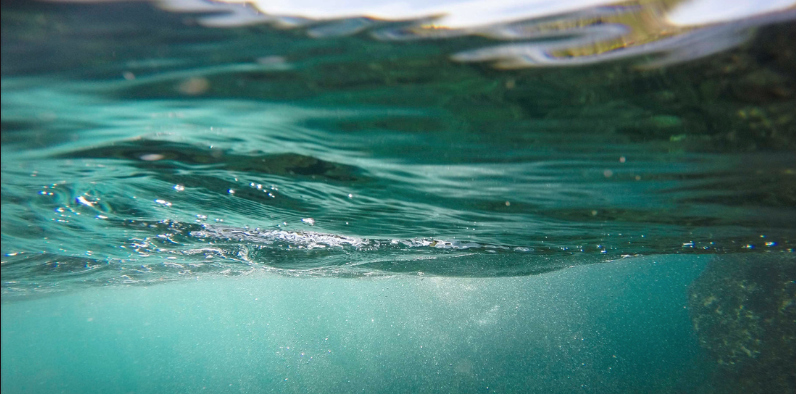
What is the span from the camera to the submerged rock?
20828 mm

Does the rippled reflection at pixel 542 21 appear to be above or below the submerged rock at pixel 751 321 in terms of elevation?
above

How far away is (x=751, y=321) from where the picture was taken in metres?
22.0

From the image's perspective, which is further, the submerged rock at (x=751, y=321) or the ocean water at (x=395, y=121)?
the submerged rock at (x=751, y=321)

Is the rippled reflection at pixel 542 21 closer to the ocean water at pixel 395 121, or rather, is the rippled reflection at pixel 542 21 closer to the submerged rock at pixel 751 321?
the ocean water at pixel 395 121

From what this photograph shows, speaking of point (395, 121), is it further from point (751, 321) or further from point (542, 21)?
point (751, 321)

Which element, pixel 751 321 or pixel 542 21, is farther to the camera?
pixel 751 321

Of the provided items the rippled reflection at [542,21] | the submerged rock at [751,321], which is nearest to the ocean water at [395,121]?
the rippled reflection at [542,21]

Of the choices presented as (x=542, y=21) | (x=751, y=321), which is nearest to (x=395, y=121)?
(x=542, y=21)

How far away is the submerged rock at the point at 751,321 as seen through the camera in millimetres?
20828

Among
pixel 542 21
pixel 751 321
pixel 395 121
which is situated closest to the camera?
pixel 542 21

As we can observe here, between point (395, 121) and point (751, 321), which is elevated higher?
point (395, 121)

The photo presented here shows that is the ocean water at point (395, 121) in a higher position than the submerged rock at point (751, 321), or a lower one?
higher

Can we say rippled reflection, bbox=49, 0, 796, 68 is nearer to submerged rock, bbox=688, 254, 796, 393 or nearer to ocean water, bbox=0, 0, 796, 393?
ocean water, bbox=0, 0, 796, 393

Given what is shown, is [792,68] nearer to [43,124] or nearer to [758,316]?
[43,124]
